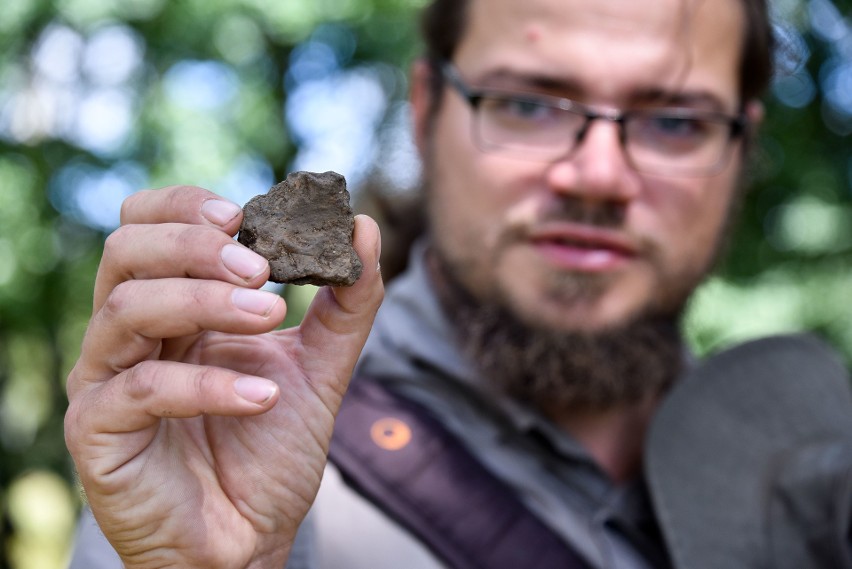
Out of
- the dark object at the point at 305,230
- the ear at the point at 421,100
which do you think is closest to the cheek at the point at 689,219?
the ear at the point at 421,100

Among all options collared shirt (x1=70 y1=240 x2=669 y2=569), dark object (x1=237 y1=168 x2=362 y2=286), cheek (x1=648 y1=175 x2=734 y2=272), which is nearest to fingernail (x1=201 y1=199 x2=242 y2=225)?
dark object (x1=237 y1=168 x2=362 y2=286)

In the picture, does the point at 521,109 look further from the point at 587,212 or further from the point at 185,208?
the point at 185,208

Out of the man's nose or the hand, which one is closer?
the hand

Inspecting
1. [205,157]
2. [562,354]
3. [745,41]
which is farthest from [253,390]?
[205,157]

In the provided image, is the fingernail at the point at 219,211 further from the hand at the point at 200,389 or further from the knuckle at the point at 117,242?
the knuckle at the point at 117,242

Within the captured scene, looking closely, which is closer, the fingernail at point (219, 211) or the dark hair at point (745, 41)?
the fingernail at point (219, 211)

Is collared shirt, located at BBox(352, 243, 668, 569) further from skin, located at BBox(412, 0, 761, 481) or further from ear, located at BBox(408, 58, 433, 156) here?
ear, located at BBox(408, 58, 433, 156)

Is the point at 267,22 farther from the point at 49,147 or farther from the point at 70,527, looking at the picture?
the point at 70,527

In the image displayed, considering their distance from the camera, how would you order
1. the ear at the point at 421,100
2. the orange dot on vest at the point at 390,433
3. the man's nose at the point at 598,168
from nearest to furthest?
the orange dot on vest at the point at 390,433 → the man's nose at the point at 598,168 → the ear at the point at 421,100
